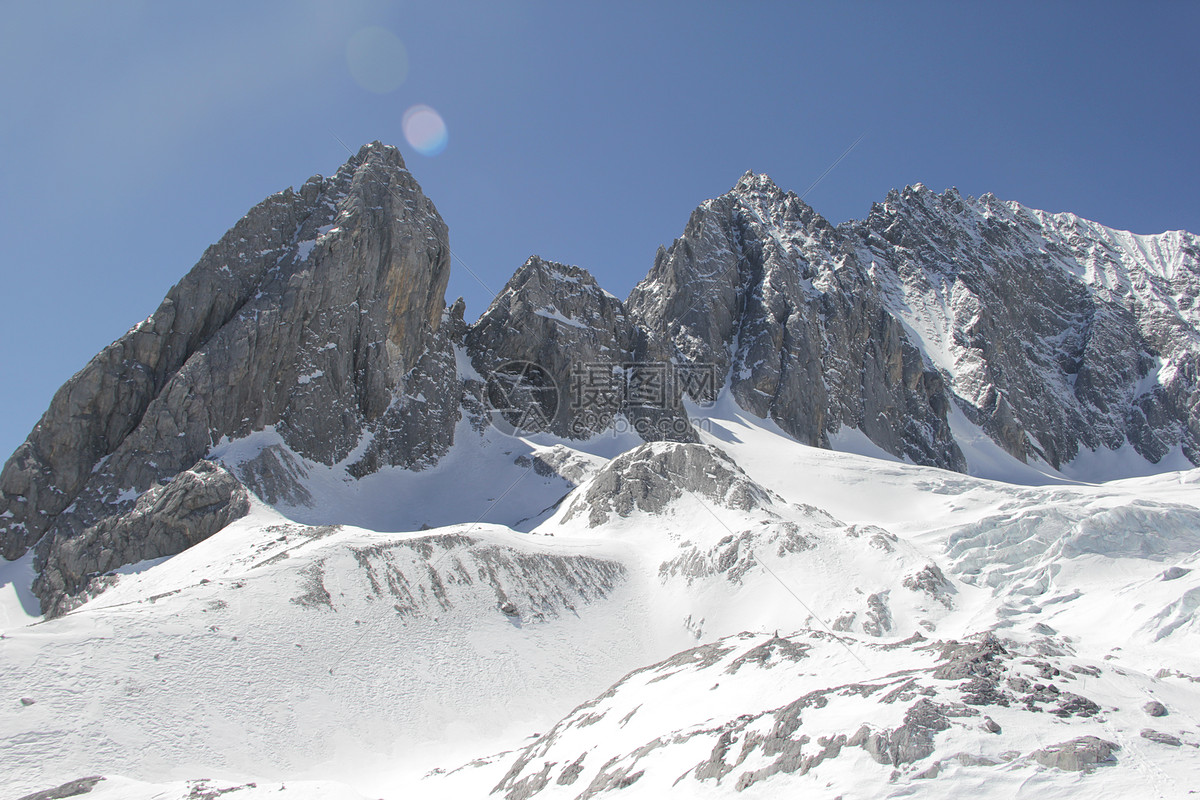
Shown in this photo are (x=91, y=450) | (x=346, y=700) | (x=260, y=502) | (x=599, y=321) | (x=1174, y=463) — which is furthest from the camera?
(x=1174, y=463)

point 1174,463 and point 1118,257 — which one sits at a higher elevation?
point 1118,257

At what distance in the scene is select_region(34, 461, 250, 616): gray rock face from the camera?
46219mm

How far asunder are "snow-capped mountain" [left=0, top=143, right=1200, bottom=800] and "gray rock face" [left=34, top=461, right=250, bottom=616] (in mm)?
234

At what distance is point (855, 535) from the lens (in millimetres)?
43531

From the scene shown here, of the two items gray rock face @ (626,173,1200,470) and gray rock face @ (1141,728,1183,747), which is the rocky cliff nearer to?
gray rock face @ (626,173,1200,470)

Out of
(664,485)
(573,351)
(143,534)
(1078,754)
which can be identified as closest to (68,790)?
(1078,754)

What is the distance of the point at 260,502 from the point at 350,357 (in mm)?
21415

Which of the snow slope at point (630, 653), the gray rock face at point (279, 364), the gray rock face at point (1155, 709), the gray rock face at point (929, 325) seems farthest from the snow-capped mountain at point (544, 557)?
the gray rock face at point (929, 325)

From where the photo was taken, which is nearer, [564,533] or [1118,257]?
[564,533]

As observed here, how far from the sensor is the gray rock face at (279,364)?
179 feet

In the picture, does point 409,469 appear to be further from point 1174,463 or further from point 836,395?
point 1174,463

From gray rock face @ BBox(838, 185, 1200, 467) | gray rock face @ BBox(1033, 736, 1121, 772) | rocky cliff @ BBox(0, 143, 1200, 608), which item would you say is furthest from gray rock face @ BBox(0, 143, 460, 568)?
gray rock face @ BBox(838, 185, 1200, 467)

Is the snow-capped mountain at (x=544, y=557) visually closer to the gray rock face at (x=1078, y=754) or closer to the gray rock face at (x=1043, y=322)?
the gray rock face at (x=1078, y=754)

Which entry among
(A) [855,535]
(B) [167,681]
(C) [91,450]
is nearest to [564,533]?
(A) [855,535]
